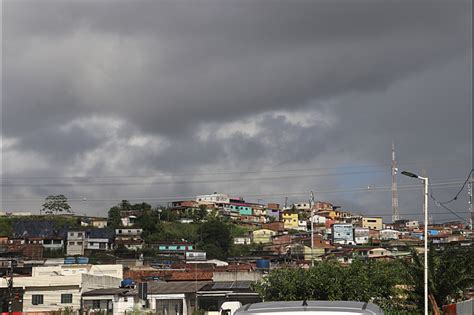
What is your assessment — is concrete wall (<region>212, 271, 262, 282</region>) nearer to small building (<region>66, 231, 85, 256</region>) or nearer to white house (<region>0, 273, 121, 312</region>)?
white house (<region>0, 273, 121, 312</region>)

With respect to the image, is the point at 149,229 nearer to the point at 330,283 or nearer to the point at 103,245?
the point at 103,245

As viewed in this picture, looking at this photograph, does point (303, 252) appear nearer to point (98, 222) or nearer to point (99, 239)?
point (99, 239)

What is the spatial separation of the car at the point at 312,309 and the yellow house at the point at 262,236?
12767cm

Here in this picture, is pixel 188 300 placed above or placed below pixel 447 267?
below

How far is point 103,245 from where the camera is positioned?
114688mm

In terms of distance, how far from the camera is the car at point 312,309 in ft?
17.7

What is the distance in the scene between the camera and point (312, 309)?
18.0 ft

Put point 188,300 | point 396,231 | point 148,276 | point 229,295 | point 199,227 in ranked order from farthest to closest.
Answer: point 396,231
point 199,227
point 148,276
point 188,300
point 229,295

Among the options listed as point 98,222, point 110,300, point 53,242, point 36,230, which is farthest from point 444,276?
point 98,222

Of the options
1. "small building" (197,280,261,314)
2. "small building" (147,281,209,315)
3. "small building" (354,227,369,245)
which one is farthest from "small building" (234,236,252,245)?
"small building" (197,280,261,314)

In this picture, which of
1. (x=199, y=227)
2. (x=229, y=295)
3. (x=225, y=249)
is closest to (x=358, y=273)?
(x=229, y=295)

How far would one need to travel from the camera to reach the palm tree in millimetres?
29766

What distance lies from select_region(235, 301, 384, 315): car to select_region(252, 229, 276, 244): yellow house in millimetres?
127671

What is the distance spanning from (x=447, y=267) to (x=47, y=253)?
86.7 metres
